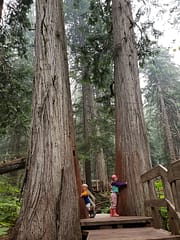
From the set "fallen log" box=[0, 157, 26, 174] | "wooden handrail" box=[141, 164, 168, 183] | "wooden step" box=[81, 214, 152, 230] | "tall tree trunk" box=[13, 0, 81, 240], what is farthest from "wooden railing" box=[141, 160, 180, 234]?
"fallen log" box=[0, 157, 26, 174]

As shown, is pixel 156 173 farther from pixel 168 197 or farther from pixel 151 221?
pixel 151 221

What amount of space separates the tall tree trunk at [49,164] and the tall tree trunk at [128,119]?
6.24 ft

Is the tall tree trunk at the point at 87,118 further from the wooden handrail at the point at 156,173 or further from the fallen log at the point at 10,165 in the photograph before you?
the wooden handrail at the point at 156,173

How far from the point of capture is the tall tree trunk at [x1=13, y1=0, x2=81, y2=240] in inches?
148

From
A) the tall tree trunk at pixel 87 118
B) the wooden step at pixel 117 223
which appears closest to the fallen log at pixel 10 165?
the wooden step at pixel 117 223

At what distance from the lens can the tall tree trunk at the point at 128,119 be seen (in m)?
5.72

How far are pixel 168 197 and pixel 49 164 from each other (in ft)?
6.49

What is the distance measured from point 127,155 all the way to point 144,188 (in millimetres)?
881

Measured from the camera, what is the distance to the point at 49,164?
415 centimetres

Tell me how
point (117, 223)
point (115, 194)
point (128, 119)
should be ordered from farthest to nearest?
point (128, 119)
point (115, 194)
point (117, 223)

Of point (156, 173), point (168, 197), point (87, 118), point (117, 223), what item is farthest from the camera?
point (87, 118)

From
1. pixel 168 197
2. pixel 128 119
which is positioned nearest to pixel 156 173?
pixel 168 197

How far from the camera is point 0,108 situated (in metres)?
9.38

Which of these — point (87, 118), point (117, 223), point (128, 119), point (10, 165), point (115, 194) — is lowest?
point (117, 223)
